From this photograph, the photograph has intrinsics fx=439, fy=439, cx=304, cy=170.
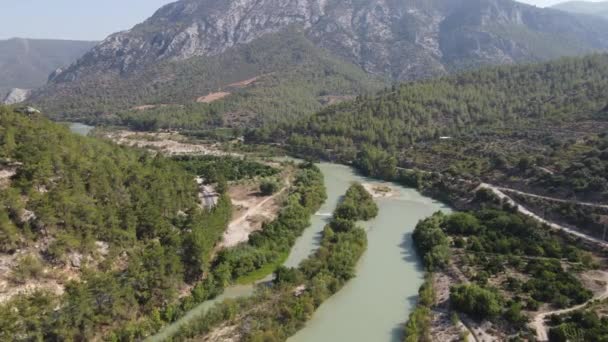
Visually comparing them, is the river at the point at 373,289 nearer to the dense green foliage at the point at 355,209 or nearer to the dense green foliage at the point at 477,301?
the dense green foliage at the point at 355,209

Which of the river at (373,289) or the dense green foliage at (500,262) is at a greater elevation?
the dense green foliage at (500,262)

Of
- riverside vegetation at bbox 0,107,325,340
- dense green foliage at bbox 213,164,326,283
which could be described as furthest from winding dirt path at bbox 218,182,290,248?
dense green foliage at bbox 213,164,326,283

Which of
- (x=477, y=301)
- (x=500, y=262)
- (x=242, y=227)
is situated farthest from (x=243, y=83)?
(x=477, y=301)

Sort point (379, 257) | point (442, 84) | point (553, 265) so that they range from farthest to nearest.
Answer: point (442, 84), point (379, 257), point (553, 265)

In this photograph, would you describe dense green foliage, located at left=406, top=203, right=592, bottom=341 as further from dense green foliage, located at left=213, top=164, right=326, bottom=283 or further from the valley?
dense green foliage, located at left=213, top=164, right=326, bottom=283

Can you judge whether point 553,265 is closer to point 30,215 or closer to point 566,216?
point 566,216

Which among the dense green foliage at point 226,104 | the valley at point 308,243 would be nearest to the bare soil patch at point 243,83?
the dense green foliage at point 226,104

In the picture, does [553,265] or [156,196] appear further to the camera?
[156,196]

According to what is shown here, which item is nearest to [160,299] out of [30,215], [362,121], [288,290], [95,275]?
[95,275]
